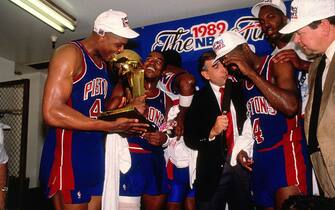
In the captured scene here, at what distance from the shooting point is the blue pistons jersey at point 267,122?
2832mm

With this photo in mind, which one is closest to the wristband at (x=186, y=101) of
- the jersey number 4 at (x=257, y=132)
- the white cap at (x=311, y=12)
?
the jersey number 4 at (x=257, y=132)

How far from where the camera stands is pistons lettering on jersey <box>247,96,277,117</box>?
2.90 m

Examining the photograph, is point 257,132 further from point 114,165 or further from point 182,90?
point 114,165

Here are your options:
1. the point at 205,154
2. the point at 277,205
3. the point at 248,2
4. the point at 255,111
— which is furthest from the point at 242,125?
the point at 248,2

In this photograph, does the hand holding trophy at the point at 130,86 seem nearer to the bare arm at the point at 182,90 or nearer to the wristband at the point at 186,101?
the bare arm at the point at 182,90

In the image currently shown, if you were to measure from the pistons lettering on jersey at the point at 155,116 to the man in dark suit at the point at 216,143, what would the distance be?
38 cm

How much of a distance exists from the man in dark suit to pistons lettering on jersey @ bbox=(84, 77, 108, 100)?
3.06ft

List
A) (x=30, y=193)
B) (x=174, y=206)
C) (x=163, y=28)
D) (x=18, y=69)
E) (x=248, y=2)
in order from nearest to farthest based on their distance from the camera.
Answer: (x=174, y=206), (x=248, y=2), (x=163, y=28), (x=30, y=193), (x=18, y=69)

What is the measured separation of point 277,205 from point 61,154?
1.77 meters

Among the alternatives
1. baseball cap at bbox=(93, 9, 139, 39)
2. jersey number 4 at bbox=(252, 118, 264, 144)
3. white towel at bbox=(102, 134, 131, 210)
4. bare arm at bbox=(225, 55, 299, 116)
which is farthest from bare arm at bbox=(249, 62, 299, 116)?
white towel at bbox=(102, 134, 131, 210)

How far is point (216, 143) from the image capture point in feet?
10.1

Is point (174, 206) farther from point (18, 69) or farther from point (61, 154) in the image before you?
point (18, 69)

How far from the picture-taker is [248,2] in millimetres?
4566

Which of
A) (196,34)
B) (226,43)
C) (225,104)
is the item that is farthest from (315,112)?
(196,34)
